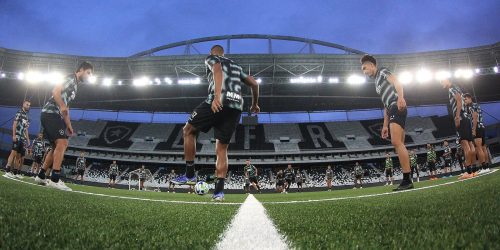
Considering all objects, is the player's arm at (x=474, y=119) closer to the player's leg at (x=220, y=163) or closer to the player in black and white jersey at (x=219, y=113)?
the player in black and white jersey at (x=219, y=113)

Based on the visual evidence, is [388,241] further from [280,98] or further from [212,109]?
[280,98]

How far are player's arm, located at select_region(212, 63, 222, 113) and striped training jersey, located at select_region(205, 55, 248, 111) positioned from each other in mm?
67

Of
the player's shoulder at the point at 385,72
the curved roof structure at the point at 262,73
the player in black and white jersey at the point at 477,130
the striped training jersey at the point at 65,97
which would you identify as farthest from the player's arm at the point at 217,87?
the curved roof structure at the point at 262,73

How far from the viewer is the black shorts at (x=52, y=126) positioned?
18.2 ft

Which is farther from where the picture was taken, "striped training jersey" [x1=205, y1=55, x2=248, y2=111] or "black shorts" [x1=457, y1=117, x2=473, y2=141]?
"black shorts" [x1=457, y1=117, x2=473, y2=141]

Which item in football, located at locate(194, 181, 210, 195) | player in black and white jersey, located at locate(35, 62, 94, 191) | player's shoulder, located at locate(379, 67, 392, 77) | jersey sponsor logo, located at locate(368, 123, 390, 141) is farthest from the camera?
jersey sponsor logo, located at locate(368, 123, 390, 141)

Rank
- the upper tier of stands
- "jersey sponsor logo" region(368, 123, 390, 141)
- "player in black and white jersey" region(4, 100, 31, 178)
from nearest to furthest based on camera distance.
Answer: "player in black and white jersey" region(4, 100, 31, 178) → the upper tier of stands → "jersey sponsor logo" region(368, 123, 390, 141)

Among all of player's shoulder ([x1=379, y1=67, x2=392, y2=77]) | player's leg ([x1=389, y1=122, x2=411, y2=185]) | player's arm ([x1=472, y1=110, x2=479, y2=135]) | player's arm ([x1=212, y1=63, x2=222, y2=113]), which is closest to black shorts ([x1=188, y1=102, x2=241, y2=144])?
player's arm ([x1=212, y1=63, x2=222, y2=113])

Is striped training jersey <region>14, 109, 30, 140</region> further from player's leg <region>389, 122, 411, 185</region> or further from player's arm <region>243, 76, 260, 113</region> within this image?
player's leg <region>389, 122, 411, 185</region>

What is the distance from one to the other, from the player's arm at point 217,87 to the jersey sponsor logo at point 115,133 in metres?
30.4

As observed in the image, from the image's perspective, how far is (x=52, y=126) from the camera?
558 cm

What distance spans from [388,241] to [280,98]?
30.1 meters

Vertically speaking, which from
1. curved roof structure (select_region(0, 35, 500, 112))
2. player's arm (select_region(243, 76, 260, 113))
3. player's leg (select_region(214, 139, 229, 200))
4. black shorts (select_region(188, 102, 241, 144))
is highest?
curved roof structure (select_region(0, 35, 500, 112))

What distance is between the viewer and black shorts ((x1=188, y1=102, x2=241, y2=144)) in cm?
385
